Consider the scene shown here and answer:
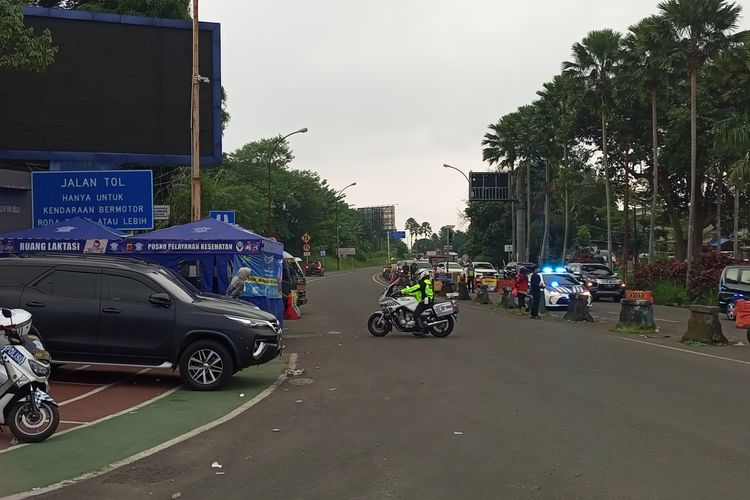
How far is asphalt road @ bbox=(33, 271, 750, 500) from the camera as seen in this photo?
577 centimetres

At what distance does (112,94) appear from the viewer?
67.4 feet

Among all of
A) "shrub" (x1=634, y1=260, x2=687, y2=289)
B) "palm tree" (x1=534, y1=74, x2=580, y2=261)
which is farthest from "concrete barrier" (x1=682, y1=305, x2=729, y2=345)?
"palm tree" (x1=534, y1=74, x2=580, y2=261)

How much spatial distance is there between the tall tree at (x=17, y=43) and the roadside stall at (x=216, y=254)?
417 centimetres

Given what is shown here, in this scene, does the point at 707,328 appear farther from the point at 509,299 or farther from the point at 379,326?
the point at 509,299

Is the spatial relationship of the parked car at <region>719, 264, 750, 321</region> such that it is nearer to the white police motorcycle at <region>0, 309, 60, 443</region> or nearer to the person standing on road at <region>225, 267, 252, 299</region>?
the person standing on road at <region>225, 267, 252, 299</region>

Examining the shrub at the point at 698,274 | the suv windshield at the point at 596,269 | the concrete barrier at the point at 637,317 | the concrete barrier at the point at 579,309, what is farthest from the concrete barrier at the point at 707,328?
the suv windshield at the point at 596,269

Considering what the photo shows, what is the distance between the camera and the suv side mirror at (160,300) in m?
10.3

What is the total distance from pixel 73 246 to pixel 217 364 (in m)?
7.40

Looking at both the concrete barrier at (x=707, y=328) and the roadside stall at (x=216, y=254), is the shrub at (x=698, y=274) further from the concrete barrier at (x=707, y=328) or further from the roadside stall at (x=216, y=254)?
the roadside stall at (x=216, y=254)

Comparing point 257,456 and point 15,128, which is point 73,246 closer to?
point 15,128

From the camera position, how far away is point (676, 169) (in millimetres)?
41375

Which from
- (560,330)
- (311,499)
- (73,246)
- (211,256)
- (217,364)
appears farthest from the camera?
(560,330)

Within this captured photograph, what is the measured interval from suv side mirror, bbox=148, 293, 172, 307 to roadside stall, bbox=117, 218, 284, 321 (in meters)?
5.43

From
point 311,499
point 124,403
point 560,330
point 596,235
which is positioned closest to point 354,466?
point 311,499
